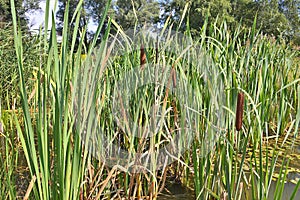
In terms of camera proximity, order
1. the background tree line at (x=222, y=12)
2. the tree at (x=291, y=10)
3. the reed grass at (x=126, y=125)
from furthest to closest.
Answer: the tree at (x=291, y=10)
the background tree line at (x=222, y=12)
the reed grass at (x=126, y=125)

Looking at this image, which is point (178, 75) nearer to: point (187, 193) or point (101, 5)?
point (187, 193)

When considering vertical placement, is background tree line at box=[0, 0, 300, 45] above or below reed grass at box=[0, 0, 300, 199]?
above

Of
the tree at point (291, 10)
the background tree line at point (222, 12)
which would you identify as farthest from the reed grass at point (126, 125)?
the tree at point (291, 10)

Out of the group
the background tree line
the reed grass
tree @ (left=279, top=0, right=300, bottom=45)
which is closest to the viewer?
the reed grass

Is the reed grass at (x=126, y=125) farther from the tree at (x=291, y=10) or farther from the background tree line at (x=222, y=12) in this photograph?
the tree at (x=291, y=10)

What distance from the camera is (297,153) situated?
1.92 meters

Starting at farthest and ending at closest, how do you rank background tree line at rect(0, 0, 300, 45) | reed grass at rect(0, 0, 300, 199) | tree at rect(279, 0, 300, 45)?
1. tree at rect(279, 0, 300, 45)
2. background tree line at rect(0, 0, 300, 45)
3. reed grass at rect(0, 0, 300, 199)

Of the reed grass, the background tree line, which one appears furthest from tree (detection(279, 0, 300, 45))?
the reed grass

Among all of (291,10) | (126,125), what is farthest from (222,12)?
(126,125)

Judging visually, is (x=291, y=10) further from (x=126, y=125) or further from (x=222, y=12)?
(x=126, y=125)

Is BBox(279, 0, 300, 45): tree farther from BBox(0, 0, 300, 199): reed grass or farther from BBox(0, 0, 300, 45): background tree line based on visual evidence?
BBox(0, 0, 300, 199): reed grass

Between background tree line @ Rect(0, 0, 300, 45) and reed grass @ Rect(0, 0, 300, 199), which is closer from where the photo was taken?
reed grass @ Rect(0, 0, 300, 199)

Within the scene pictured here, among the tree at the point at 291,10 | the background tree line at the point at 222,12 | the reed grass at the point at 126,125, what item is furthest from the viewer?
the tree at the point at 291,10

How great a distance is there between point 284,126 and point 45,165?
1.92 meters
